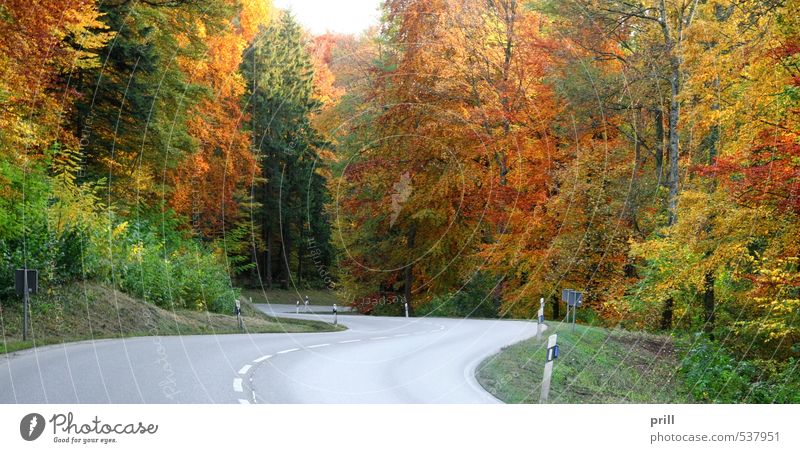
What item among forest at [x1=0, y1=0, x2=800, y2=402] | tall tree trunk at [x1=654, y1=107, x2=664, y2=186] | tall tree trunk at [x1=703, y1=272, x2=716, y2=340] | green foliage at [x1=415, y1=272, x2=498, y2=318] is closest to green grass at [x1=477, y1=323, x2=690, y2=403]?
forest at [x1=0, y1=0, x2=800, y2=402]

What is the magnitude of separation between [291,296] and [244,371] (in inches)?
1735

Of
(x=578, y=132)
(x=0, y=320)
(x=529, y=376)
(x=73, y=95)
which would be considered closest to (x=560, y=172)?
(x=578, y=132)

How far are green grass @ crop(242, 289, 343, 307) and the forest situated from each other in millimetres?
10130

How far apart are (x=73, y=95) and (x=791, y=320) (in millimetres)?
20639

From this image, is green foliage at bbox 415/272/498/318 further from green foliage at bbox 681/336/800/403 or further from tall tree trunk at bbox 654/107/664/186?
green foliage at bbox 681/336/800/403

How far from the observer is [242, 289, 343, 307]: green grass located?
51650 mm

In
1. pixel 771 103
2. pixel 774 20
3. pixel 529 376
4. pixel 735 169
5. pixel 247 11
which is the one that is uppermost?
pixel 247 11

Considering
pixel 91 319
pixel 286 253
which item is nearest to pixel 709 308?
pixel 91 319

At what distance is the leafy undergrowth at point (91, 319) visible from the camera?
54.9 ft

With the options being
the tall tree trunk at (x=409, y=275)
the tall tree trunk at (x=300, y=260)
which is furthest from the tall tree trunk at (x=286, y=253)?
the tall tree trunk at (x=409, y=275)

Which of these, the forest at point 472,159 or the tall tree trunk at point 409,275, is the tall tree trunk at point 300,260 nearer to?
the forest at point 472,159

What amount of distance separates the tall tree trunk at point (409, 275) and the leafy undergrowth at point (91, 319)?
14818 mm

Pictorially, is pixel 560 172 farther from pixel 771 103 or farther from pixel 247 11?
pixel 247 11

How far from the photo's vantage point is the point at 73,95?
21953 millimetres
